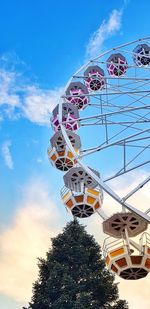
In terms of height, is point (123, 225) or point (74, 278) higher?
point (74, 278)

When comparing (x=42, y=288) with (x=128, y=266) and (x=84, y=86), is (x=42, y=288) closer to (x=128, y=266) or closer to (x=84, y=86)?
(x=84, y=86)

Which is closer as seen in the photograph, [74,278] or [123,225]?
[123,225]

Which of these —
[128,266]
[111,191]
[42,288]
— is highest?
[42,288]

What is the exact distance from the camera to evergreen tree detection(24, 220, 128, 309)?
25.2m

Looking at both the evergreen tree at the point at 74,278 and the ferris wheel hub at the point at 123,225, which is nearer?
the ferris wheel hub at the point at 123,225

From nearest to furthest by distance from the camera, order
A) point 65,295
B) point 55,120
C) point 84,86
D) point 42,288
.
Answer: point 55,120
point 84,86
point 65,295
point 42,288

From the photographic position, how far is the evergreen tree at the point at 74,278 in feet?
82.6

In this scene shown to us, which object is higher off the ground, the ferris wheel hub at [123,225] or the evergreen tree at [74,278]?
the evergreen tree at [74,278]

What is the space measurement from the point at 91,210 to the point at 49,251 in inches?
688

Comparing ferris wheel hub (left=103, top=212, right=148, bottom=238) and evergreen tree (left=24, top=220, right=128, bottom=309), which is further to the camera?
evergreen tree (left=24, top=220, right=128, bottom=309)

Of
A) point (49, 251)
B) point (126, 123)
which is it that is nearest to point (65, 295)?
point (49, 251)

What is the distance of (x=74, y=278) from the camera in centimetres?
2711

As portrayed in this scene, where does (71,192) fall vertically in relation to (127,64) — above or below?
below

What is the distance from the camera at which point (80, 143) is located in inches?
537
